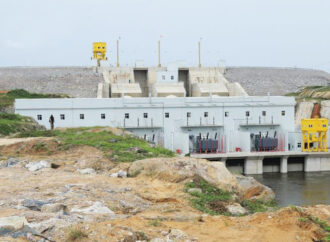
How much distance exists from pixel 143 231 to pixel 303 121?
117 ft

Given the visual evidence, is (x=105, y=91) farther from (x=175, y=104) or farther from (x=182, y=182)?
(x=182, y=182)

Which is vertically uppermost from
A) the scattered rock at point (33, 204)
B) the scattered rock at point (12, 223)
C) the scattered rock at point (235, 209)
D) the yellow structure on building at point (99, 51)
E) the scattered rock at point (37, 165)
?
the yellow structure on building at point (99, 51)

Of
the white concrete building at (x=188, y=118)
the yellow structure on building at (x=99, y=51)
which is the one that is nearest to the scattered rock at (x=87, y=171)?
the white concrete building at (x=188, y=118)

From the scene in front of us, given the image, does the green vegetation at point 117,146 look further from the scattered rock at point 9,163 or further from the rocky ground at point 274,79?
the rocky ground at point 274,79

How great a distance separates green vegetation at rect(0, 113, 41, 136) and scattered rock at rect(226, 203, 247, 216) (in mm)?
18854

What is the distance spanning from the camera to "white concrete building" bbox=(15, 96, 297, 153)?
39.0 m

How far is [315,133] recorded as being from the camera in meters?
43.2

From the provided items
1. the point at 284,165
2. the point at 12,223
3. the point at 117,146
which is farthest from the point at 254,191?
the point at 284,165

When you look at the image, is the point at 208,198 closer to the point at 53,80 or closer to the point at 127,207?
the point at 127,207

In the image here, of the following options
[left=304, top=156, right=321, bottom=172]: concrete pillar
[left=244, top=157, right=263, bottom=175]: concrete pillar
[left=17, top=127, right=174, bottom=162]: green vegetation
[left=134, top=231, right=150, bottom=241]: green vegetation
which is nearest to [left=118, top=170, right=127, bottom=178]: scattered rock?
[left=17, top=127, right=174, bottom=162]: green vegetation

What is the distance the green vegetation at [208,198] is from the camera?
12322 millimetres

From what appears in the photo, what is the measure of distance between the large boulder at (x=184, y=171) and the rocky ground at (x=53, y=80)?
123 ft

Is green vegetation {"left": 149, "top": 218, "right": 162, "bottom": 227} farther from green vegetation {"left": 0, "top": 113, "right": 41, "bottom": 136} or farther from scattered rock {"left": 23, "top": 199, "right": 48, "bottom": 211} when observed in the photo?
green vegetation {"left": 0, "top": 113, "right": 41, "bottom": 136}

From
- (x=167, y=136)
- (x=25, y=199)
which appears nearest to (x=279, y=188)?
(x=167, y=136)
